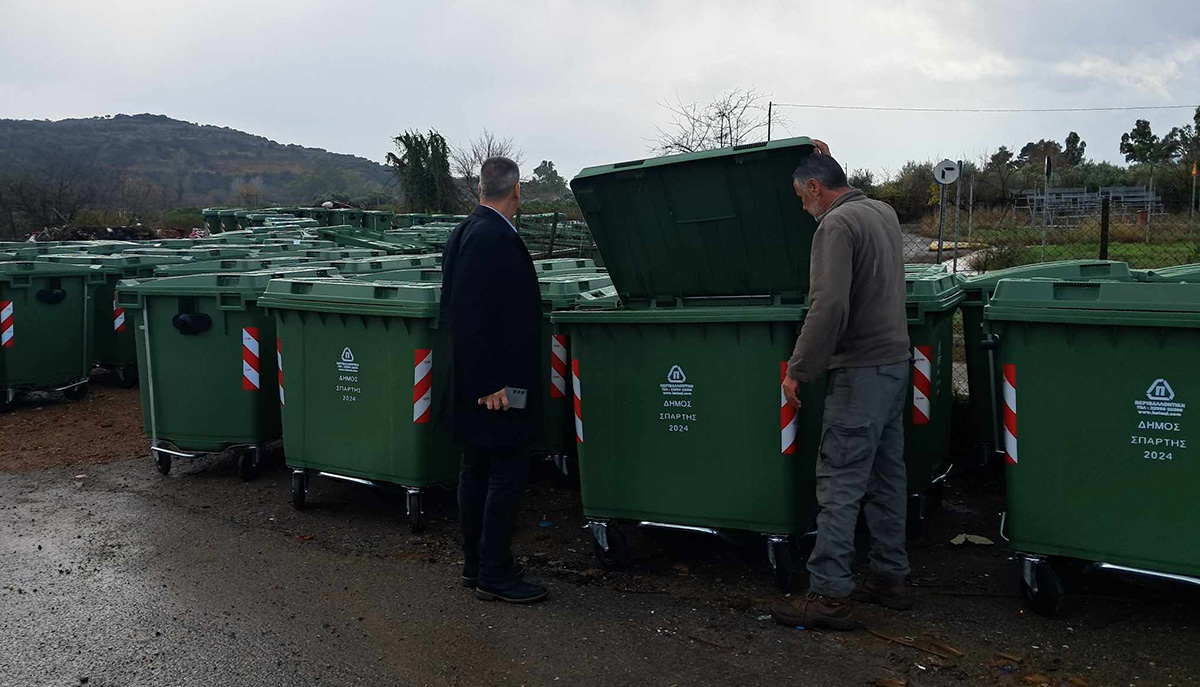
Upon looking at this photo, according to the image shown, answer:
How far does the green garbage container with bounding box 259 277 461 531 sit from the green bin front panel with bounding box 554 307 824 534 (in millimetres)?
1018

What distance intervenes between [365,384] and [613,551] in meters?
1.82

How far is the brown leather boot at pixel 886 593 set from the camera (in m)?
4.34

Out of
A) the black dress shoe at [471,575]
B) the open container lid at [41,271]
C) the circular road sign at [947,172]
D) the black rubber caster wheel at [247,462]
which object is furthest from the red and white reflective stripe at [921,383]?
the circular road sign at [947,172]

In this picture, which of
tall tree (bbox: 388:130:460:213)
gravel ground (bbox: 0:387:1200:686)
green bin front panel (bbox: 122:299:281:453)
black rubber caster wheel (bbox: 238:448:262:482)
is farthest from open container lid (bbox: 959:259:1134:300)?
tall tree (bbox: 388:130:460:213)

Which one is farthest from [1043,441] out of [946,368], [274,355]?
[274,355]

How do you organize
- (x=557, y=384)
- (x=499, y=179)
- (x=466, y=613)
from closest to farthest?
1. (x=466, y=613)
2. (x=499, y=179)
3. (x=557, y=384)

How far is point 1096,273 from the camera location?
589cm

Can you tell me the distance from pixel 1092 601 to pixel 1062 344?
1.18 metres

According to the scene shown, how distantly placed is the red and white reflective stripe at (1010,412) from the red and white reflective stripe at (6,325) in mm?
8550

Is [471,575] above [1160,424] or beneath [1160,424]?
beneath

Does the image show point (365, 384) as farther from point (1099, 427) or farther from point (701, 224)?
point (1099, 427)

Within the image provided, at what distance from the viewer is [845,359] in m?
4.16

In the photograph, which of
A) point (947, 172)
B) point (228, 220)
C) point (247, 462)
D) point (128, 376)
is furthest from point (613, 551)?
point (228, 220)

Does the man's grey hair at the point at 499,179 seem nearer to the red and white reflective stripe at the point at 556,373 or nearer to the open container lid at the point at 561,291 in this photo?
the open container lid at the point at 561,291
